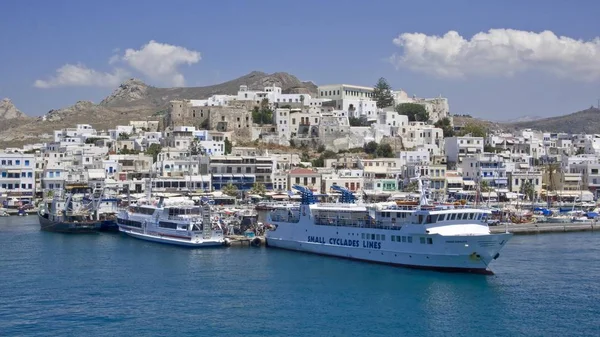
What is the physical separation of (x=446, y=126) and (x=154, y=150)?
32.2 metres

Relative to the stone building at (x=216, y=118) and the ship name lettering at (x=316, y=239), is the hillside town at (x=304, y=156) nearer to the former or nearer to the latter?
the stone building at (x=216, y=118)

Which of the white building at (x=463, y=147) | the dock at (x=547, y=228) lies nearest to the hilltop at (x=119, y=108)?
the white building at (x=463, y=147)

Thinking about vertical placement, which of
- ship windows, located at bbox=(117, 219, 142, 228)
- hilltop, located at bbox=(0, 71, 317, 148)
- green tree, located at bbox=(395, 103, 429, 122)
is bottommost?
ship windows, located at bbox=(117, 219, 142, 228)

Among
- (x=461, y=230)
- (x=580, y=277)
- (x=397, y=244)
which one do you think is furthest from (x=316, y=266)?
(x=580, y=277)

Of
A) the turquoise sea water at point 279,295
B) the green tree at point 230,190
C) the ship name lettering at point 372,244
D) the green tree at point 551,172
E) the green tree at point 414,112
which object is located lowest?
the turquoise sea water at point 279,295

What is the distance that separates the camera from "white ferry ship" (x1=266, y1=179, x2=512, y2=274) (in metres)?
33.5

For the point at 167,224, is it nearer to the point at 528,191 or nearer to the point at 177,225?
the point at 177,225

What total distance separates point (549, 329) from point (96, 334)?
14.4 metres

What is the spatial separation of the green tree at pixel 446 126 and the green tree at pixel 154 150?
98.8 ft

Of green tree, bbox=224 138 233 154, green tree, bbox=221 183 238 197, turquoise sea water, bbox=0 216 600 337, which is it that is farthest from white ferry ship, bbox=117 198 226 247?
green tree, bbox=224 138 233 154

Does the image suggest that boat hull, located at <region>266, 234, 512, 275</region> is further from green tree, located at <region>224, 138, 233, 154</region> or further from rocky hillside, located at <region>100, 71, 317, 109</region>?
rocky hillside, located at <region>100, 71, 317, 109</region>

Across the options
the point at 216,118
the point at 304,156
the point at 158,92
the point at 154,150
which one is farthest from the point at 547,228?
the point at 158,92

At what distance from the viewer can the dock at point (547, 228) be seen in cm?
5019

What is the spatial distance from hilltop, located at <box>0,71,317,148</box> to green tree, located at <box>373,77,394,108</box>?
8.14m
